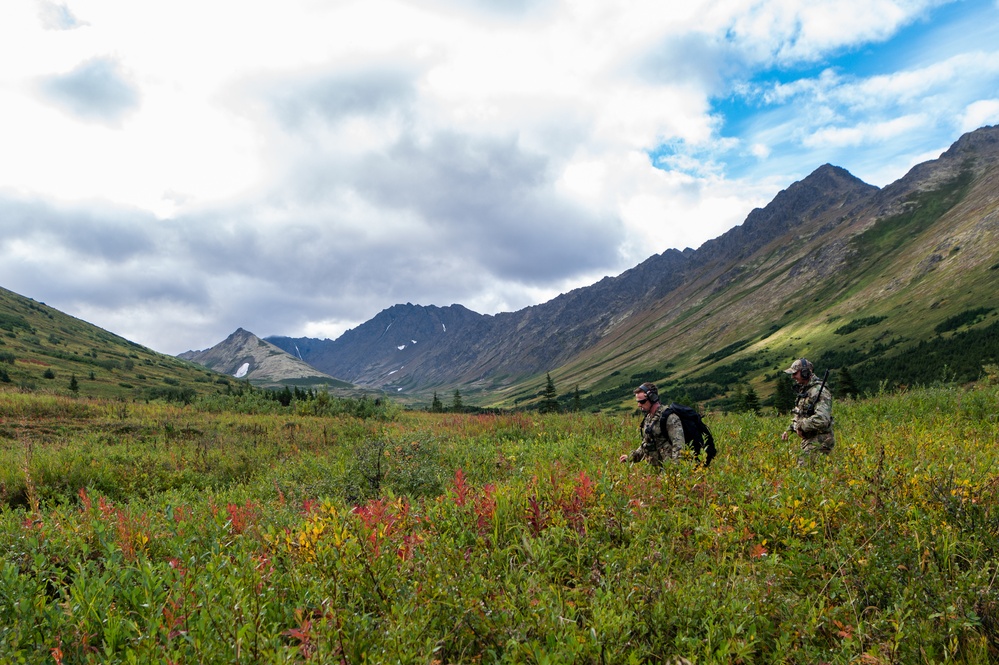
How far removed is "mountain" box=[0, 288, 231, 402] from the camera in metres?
84.1

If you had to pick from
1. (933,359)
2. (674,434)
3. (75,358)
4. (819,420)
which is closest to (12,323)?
(75,358)

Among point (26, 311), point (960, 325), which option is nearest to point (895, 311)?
point (960, 325)

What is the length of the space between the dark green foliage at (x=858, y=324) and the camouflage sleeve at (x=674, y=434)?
221948 millimetres

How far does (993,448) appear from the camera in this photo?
712cm

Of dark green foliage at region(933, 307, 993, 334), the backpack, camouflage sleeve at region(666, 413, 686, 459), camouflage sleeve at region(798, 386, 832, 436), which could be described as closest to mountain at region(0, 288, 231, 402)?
camouflage sleeve at region(666, 413, 686, 459)

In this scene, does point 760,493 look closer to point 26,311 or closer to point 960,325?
point 960,325

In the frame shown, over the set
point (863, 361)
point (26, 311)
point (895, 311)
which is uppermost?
point (26, 311)

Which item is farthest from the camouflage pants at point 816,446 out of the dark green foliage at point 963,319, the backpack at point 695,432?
the dark green foliage at point 963,319

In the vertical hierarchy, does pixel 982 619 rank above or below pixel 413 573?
below

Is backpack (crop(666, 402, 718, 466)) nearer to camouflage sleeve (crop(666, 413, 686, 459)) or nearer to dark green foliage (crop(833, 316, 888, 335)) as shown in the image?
camouflage sleeve (crop(666, 413, 686, 459))

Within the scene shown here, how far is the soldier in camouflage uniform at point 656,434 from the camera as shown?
7.50 m

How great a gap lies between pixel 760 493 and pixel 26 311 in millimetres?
241585

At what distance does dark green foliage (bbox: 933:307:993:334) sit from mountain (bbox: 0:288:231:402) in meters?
207

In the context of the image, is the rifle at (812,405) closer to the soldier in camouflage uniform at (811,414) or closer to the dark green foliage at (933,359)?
the soldier in camouflage uniform at (811,414)
